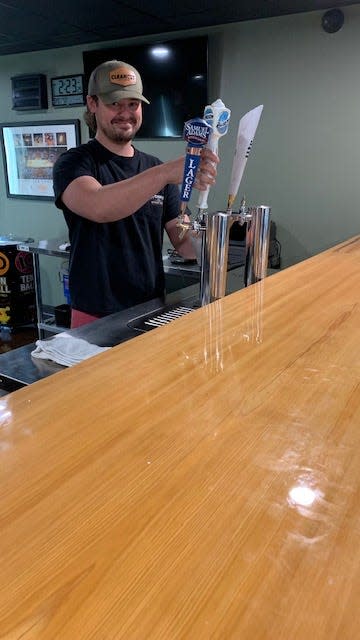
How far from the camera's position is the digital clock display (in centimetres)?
423

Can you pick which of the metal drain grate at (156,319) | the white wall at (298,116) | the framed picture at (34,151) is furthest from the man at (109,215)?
the framed picture at (34,151)

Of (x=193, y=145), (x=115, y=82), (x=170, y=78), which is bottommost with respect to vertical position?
(x=193, y=145)

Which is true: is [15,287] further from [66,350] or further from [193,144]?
[193,144]

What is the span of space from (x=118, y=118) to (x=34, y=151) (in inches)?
129

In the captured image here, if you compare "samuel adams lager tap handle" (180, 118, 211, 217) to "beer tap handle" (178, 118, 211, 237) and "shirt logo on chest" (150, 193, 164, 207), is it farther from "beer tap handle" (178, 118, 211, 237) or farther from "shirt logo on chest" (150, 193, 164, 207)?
"shirt logo on chest" (150, 193, 164, 207)

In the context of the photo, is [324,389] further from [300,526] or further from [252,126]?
[252,126]

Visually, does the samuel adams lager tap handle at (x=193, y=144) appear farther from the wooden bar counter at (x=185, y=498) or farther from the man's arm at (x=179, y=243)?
the man's arm at (x=179, y=243)

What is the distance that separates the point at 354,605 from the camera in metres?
0.35

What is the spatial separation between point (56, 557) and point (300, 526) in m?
0.20

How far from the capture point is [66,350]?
1197mm


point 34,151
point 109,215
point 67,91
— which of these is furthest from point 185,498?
point 34,151

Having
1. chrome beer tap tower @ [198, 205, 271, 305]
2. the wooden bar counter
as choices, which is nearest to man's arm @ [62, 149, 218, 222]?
chrome beer tap tower @ [198, 205, 271, 305]

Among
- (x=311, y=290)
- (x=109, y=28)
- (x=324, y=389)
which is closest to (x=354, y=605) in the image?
(x=324, y=389)

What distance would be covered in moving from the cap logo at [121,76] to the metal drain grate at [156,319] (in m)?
0.79
